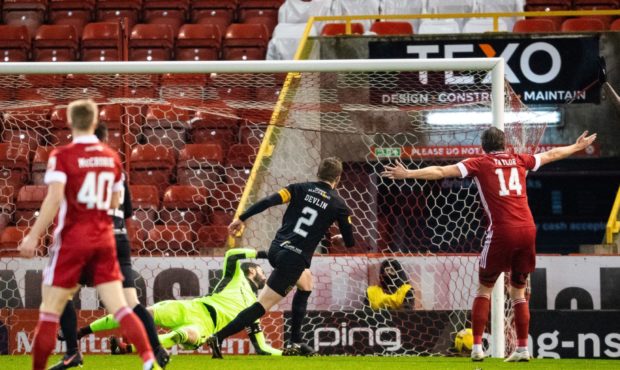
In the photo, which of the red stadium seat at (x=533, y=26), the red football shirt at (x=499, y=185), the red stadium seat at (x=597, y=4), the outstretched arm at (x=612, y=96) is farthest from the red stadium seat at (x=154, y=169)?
the red stadium seat at (x=597, y=4)

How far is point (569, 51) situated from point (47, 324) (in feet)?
30.5

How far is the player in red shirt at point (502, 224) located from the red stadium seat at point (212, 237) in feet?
13.2

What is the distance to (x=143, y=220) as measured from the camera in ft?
40.0

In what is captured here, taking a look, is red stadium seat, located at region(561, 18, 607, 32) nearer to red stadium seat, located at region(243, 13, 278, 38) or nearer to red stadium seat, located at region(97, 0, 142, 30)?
red stadium seat, located at region(243, 13, 278, 38)

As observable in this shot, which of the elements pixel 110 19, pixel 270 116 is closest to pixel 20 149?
pixel 270 116

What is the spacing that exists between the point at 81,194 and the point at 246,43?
985 centimetres

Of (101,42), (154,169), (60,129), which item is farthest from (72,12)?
(154,169)

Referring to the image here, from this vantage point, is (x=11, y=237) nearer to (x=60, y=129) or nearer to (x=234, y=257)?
(x=60, y=129)

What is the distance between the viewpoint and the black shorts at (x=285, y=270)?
31.3 ft

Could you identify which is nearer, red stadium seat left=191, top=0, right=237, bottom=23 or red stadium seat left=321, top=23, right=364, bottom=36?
red stadium seat left=321, top=23, right=364, bottom=36

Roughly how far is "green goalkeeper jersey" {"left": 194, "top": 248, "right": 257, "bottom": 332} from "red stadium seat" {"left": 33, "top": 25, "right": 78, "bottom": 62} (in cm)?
668

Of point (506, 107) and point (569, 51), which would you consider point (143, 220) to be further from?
point (569, 51)

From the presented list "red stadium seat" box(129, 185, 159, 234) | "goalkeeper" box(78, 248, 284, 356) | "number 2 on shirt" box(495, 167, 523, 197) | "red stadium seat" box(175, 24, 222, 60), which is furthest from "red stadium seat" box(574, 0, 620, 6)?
"number 2 on shirt" box(495, 167, 523, 197)

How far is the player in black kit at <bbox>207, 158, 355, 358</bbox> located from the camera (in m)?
9.55
